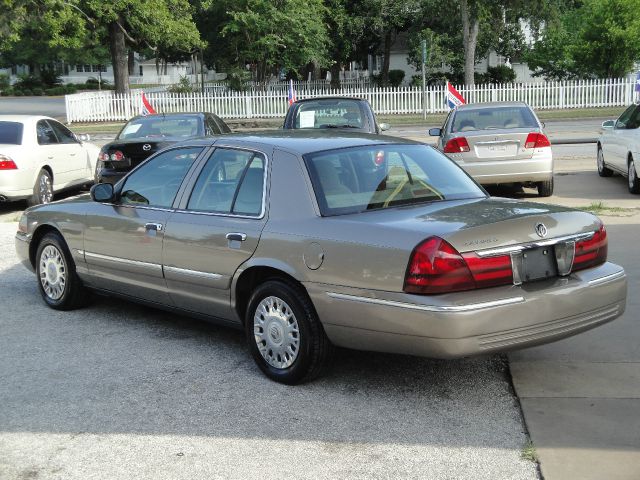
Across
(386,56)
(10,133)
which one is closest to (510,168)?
(10,133)

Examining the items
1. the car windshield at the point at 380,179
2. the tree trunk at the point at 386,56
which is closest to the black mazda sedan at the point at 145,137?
the car windshield at the point at 380,179

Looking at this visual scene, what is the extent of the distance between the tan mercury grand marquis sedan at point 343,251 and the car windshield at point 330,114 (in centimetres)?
742

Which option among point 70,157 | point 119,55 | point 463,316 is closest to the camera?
point 463,316

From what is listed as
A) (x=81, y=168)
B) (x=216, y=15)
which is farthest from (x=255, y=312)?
(x=216, y=15)

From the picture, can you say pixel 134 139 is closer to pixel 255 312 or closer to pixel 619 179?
pixel 619 179

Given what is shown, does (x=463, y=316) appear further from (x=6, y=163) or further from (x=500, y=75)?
(x=500, y=75)

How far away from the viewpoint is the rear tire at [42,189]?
1420 cm

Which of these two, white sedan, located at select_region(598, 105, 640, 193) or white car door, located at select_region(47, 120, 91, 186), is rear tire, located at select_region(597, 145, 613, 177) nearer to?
white sedan, located at select_region(598, 105, 640, 193)

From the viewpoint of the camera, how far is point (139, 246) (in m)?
6.84

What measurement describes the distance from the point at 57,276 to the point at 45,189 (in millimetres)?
7135

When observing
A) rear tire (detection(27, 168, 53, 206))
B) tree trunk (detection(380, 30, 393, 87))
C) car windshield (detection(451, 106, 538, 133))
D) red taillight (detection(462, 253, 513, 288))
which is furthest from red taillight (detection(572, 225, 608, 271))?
tree trunk (detection(380, 30, 393, 87))

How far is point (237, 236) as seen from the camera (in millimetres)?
6023

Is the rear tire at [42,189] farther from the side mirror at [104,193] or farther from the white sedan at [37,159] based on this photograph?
the side mirror at [104,193]

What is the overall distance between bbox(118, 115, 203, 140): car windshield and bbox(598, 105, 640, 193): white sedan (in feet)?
21.4
